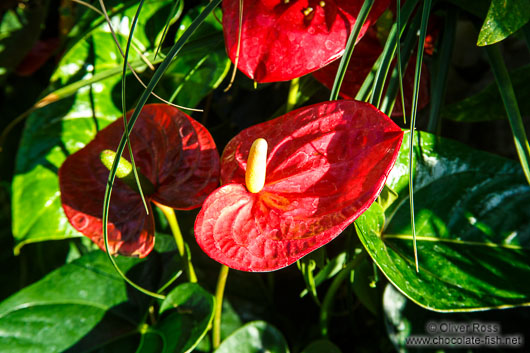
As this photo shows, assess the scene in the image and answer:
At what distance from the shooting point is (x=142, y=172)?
53 centimetres

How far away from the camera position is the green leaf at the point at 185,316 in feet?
1.65

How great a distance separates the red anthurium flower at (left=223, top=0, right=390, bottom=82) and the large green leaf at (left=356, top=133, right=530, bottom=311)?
0.16 meters

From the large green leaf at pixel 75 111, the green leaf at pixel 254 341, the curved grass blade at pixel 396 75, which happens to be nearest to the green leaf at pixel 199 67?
the large green leaf at pixel 75 111

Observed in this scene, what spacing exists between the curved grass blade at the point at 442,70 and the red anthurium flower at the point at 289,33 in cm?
15

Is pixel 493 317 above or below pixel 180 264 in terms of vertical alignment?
below

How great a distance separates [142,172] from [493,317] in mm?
583

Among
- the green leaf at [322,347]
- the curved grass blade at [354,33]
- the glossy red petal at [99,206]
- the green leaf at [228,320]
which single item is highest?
the curved grass blade at [354,33]

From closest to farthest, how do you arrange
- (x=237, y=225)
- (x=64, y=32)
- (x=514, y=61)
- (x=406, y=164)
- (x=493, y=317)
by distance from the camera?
1. (x=237, y=225)
2. (x=406, y=164)
3. (x=493, y=317)
4. (x=514, y=61)
5. (x=64, y=32)

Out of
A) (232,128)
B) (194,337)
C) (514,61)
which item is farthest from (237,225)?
(514,61)

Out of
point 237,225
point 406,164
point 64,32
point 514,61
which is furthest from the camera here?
point 64,32

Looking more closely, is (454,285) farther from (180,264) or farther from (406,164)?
(180,264)

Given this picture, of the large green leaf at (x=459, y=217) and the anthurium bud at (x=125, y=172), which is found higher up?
the anthurium bud at (x=125, y=172)

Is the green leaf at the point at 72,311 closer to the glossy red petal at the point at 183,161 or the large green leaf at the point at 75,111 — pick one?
the large green leaf at the point at 75,111

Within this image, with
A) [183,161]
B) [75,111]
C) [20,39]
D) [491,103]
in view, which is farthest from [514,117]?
[20,39]
